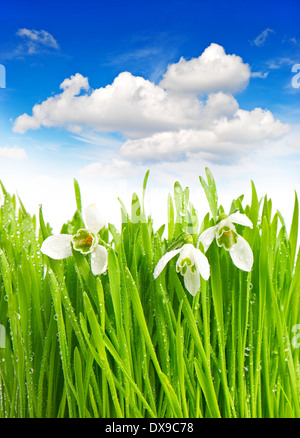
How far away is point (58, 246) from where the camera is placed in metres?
0.72

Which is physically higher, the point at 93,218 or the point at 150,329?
the point at 93,218

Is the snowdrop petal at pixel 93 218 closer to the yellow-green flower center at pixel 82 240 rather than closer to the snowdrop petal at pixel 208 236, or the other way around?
the yellow-green flower center at pixel 82 240

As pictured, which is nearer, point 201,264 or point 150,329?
point 201,264

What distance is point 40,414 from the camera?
31.8 inches

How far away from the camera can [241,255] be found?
28.6 inches

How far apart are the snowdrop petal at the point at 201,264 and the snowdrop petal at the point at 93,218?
159 millimetres

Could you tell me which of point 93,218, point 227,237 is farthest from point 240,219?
point 93,218

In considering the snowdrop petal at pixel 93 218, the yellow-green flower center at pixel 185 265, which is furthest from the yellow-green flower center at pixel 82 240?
the yellow-green flower center at pixel 185 265

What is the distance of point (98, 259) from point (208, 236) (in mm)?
189

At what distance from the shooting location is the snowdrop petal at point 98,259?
2.31ft

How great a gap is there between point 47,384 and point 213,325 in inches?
13.3

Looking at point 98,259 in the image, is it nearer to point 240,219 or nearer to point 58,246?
point 58,246

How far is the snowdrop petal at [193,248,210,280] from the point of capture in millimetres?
670
